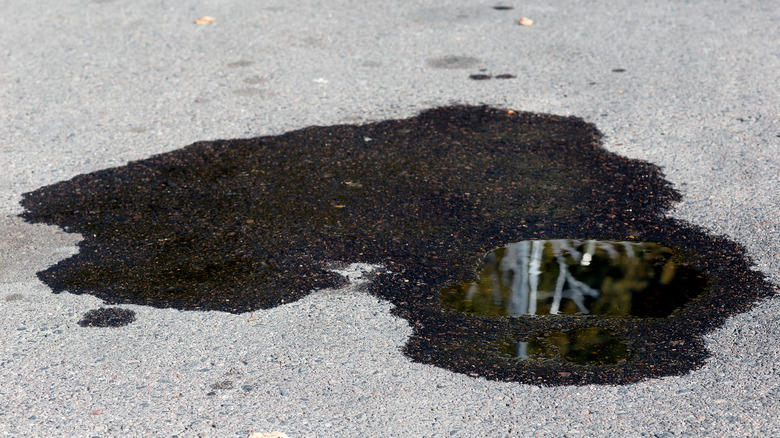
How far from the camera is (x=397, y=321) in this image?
3.66 meters

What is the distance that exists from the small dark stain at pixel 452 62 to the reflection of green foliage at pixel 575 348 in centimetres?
389

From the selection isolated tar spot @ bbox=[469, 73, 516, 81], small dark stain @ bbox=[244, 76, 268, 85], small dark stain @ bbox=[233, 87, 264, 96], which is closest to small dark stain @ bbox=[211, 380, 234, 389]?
small dark stain @ bbox=[233, 87, 264, 96]

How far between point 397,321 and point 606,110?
313 centimetres

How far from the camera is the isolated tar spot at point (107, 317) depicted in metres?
3.69

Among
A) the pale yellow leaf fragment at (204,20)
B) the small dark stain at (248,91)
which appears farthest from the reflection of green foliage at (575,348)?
the pale yellow leaf fragment at (204,20)

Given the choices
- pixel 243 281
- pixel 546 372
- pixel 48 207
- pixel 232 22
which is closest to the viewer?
pixel 546 372

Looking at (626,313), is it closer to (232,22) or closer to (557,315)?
(557,315)

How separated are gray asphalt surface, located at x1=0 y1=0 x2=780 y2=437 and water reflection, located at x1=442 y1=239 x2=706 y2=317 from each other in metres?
0.36

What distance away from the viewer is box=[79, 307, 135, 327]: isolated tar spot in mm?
3688

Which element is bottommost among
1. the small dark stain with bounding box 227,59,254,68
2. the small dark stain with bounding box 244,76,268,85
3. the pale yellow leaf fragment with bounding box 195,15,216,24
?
the small dark stain with bounding box 244,76,268,85

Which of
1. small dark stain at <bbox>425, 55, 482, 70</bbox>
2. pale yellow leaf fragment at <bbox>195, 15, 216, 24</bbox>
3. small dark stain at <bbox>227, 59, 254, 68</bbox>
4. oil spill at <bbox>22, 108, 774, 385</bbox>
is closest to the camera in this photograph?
oil spill at <bbox>22, 108, 774, 385</bbox>

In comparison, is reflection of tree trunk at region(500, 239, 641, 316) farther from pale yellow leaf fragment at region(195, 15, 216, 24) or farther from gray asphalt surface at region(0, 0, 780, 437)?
pale yellow leaf fragment at region(195, 15, 216, 24)

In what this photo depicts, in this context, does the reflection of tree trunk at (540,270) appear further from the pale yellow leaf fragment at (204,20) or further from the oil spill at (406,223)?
the pale yellow leaf fragment at (204,20)

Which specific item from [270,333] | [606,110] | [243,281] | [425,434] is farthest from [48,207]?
[606,110]
